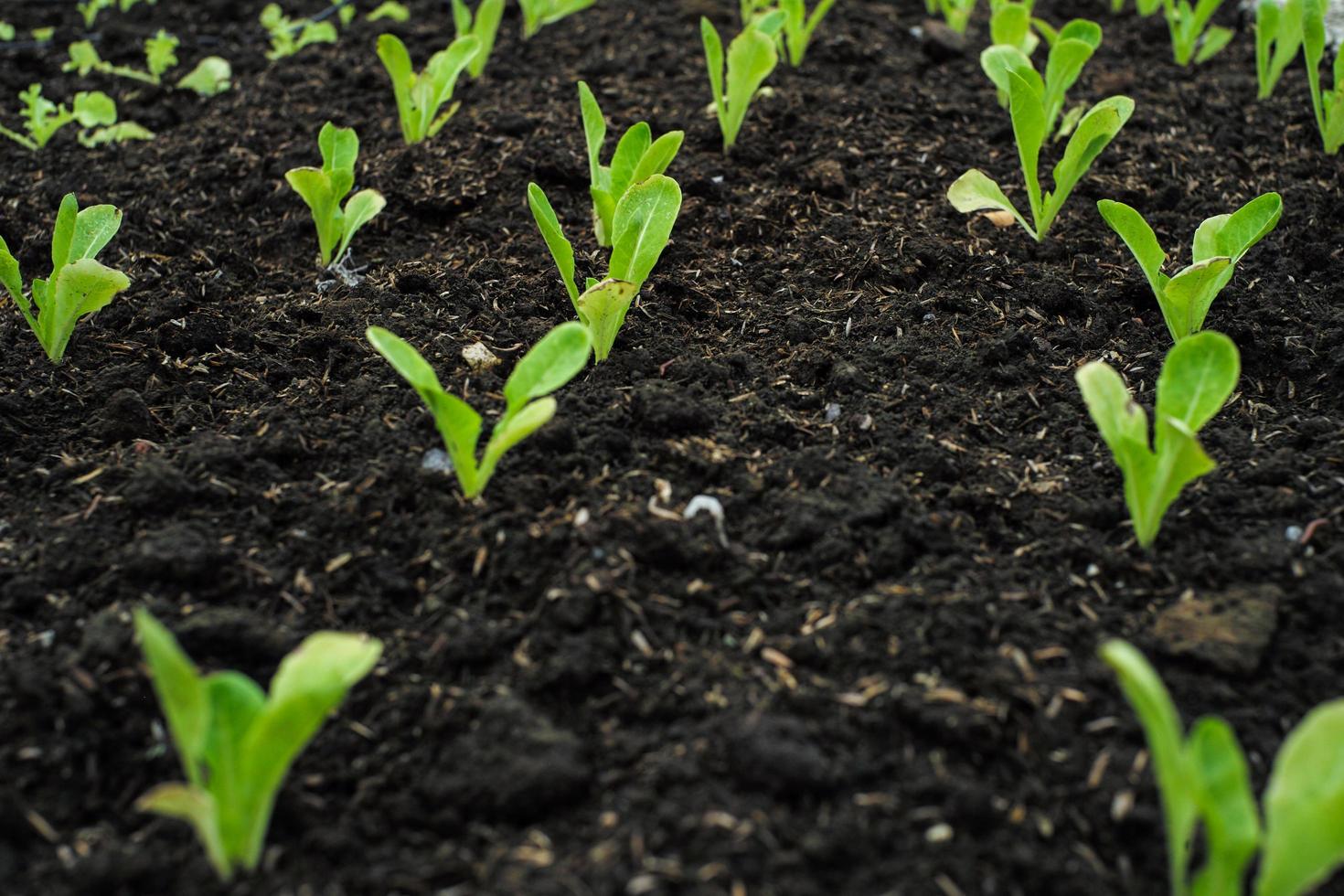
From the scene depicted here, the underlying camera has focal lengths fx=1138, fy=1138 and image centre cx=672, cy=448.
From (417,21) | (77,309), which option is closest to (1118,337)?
(77,309)

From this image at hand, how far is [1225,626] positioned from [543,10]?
9.19ft

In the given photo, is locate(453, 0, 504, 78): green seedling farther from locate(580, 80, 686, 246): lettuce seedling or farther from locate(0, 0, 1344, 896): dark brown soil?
locate(580, 80, 686, 246): lettuce seedling

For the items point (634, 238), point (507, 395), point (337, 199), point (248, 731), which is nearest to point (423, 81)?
point (337, 199)

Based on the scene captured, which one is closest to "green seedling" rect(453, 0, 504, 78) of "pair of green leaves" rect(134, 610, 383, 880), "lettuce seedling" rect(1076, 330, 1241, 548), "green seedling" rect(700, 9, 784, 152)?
"green seedling" rect(700, 9, 784, 152)

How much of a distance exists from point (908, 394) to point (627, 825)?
1.03m

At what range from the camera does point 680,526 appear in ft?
Answer: 5.59

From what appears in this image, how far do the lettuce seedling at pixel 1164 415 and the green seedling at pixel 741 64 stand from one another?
4.33 ft

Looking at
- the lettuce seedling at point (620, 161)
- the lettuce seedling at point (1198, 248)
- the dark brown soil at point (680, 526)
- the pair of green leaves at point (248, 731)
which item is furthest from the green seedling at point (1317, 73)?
the pair of green leaves at point (248, 731)

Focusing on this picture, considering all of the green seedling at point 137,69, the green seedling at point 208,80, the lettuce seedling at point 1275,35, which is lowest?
the lettuce seedling at point 1275,35

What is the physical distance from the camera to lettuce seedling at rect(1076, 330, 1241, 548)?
156 cm

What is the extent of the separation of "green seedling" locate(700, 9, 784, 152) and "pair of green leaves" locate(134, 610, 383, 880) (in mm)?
1844

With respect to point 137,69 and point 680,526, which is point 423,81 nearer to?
point 137,69

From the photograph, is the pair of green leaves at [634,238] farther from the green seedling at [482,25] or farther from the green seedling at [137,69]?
the green seedling at [137,69]

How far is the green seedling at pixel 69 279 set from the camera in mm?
2033
